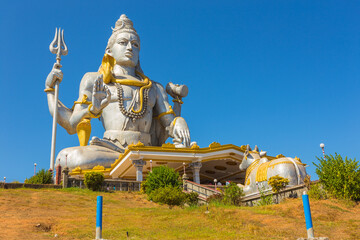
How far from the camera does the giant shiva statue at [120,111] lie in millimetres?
24500

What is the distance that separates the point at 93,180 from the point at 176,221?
781cm

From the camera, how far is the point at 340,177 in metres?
12.4

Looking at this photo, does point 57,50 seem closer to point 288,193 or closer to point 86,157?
point 86,157

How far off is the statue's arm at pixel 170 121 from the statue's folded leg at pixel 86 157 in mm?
4030

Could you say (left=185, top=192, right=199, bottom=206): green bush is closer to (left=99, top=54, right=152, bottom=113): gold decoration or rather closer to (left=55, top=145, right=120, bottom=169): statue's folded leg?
(left=55, top=145, right=120, bottom=169): statue's folded leg

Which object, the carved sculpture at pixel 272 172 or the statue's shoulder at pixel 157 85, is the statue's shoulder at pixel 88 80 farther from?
the carved sculpture at pixel 272 172

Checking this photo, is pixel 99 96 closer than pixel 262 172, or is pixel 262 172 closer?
pixel 262 172

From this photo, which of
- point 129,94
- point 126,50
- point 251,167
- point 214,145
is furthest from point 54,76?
point 251,167

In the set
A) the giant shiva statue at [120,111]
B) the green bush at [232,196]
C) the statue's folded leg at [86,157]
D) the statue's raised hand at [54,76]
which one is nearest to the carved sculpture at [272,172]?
the green bush at [232,196]

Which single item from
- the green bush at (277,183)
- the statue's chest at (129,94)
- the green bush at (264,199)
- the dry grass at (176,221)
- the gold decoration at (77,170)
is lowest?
the dry grass at (176,221)

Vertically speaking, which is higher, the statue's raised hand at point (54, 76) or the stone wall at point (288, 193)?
the statue's raised hand at point (54, 76)

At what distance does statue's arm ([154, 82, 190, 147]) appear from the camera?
24.6 metres

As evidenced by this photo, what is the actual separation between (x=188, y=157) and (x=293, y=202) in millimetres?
9882

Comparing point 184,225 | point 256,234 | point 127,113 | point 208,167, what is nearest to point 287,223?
point 256,234
